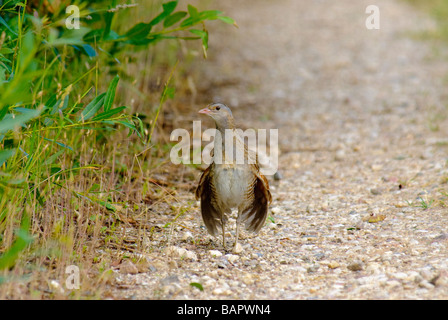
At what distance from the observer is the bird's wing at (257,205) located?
4.22 meters

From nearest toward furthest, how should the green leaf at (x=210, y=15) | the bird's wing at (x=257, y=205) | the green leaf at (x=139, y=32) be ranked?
the bird's wing at (x=257, y=205) < the green leaf at (x=210, y=15) < the green leaf at (x=139, y=32)

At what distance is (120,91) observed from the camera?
19.8ft

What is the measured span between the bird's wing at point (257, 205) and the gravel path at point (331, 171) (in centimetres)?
17

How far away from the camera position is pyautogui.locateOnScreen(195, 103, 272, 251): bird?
4.05 meters

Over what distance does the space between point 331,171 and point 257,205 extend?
6.03 feet

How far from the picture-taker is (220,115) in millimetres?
4094

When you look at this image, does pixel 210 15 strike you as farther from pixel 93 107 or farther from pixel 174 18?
pixel 93 107

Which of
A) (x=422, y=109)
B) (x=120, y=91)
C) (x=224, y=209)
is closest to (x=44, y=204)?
(x=224, y=209)
